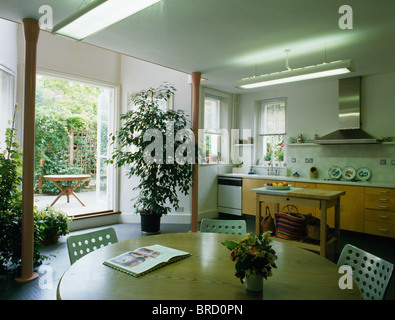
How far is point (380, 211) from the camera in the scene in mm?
4238

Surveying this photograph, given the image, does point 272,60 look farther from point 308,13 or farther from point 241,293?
point 241,293

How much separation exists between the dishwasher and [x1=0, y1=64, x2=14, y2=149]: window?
3.95m

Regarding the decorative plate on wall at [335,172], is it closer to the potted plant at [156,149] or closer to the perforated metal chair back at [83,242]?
the potted plant at [156,149]

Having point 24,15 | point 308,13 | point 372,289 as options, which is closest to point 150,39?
point 24,15

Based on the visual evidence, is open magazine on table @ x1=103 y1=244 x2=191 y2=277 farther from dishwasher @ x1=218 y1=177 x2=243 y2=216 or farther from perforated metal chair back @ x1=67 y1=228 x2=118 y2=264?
dishwasher @ x1=218 y1=177 x2=243 y2=216

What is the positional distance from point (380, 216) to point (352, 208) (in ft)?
1.28

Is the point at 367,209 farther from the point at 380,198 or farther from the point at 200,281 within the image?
the point at 200,281

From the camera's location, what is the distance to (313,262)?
1.57 m

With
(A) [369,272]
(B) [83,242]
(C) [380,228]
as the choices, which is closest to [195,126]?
(B) [83,242]

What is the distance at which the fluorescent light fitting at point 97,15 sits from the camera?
1927 mm

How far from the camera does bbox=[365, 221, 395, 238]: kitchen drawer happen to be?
416 centimetres

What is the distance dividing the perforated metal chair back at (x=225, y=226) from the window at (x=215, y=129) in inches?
139

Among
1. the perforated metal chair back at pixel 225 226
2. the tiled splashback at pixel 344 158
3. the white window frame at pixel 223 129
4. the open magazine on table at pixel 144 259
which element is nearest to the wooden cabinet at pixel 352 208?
the tiled splashback at pixel 344 158

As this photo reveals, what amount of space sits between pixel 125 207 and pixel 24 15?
3652 millimetres
